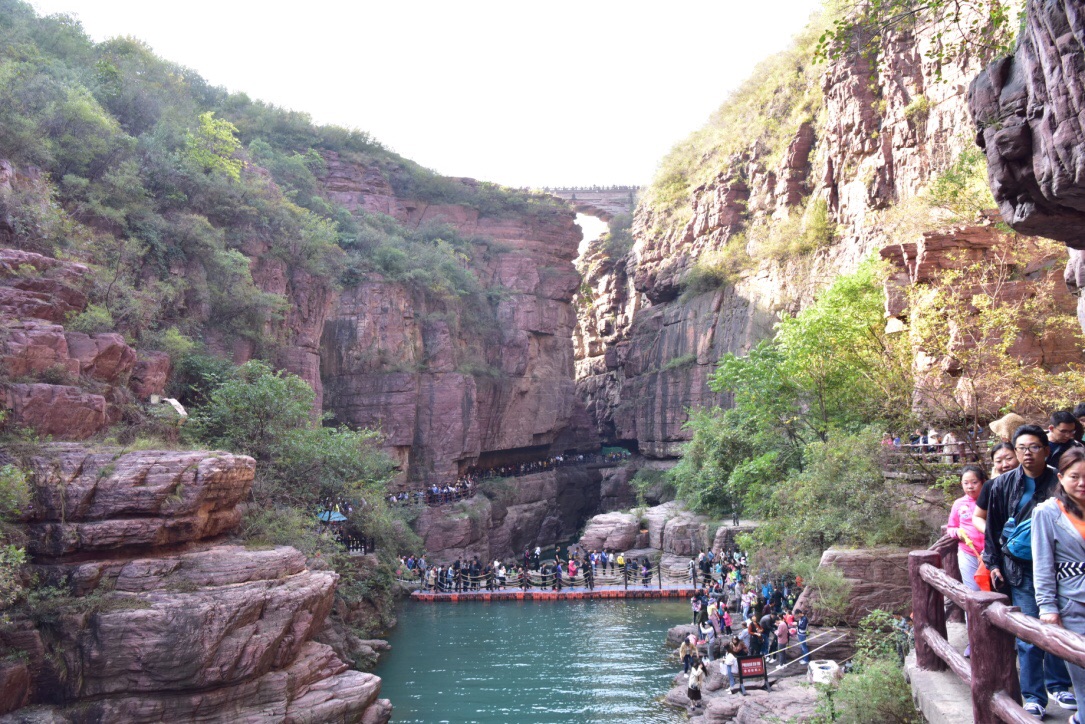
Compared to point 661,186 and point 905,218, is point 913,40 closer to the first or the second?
point 905,218

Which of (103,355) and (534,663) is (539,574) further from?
(103,355)

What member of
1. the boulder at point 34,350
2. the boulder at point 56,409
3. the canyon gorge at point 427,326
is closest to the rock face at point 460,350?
the canyon gorge at point 427,326

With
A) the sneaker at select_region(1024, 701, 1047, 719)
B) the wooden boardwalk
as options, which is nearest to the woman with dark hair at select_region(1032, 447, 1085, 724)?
the sneaker at select_region(1024, 701, 1047, 719)

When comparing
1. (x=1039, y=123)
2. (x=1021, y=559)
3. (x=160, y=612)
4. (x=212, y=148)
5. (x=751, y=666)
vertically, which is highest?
(x=212, y=148)

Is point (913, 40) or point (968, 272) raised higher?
point (913, 40)

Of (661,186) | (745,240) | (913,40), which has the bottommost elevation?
(745,240)

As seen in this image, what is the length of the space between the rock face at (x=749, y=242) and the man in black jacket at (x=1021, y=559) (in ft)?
56.7

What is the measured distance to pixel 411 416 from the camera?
36.9 metres

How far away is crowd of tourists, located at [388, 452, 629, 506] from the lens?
115ft

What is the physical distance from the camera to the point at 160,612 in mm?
11961

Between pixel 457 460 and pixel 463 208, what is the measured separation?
19926 millimetres

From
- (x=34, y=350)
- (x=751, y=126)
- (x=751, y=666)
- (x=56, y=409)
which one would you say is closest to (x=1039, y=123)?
(x=751, y=666)

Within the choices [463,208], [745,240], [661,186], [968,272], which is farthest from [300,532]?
[661,186]

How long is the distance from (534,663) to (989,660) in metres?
16.9
